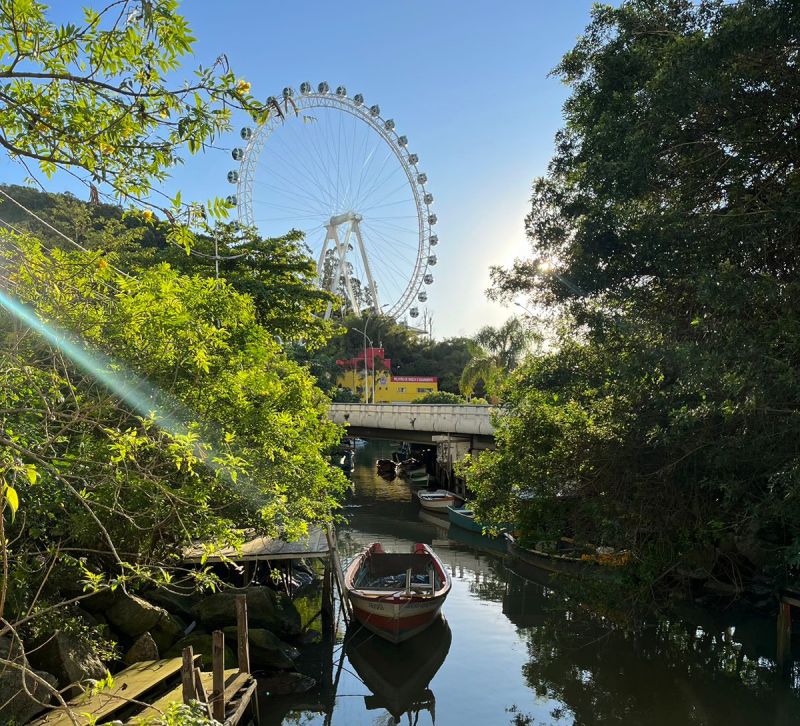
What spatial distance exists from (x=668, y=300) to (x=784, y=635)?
6591 mm

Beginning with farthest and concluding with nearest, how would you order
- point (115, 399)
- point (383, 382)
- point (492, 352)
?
point (383, 382)
point (492, 352)
point (115, 399)

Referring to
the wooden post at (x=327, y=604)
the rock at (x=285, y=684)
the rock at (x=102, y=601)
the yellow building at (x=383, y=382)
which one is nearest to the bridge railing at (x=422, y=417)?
the wooden post at (x=327, y=604)

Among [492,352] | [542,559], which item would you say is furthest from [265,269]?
[492,352]

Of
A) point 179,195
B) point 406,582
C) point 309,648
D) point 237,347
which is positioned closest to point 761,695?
point 406,582

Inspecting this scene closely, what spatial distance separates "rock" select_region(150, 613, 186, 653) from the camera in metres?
12.0

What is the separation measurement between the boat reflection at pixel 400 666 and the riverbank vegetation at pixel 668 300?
3184 millimetres

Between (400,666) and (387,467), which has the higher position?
(400,666)

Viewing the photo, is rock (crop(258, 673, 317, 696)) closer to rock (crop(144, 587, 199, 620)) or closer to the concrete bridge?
rock (crop(144, 587, 199, 620))

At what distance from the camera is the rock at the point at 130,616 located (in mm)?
11672

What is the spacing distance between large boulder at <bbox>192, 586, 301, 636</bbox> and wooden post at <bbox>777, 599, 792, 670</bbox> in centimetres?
966

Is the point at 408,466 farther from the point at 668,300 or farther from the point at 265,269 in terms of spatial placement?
the point at 668,300

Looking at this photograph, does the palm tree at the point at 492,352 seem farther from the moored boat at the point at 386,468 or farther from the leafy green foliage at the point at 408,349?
the leafy green foliage at the point at 408,349

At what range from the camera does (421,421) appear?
120 ft

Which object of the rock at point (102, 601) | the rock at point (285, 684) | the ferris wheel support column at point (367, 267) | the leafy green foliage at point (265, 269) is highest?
the ferris wheel support column at point (367, 267)
